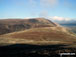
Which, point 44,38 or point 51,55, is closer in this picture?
point 51,55

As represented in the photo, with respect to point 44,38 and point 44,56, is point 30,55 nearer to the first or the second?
point 44,56

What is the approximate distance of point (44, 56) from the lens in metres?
34.1

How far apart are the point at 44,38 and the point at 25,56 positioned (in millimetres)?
89961

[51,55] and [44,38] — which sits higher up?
[51,55]

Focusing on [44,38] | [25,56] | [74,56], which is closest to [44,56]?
[25,56]

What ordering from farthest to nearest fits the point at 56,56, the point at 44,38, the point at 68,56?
the point at 44,38
the point at 56,56
the point at 68,56

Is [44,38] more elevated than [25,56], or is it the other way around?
[25,56]

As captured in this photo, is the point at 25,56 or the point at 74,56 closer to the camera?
the point at 74,56

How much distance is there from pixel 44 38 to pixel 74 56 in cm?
9214

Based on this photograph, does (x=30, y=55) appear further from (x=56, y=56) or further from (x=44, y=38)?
(x=44, y=38)

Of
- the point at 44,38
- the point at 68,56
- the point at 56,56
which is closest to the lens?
the point at 68,56

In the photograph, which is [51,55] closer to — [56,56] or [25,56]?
[56,56]

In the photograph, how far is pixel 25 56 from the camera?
3359 centimetres

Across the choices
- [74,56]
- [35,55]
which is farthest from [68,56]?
[35,55]
